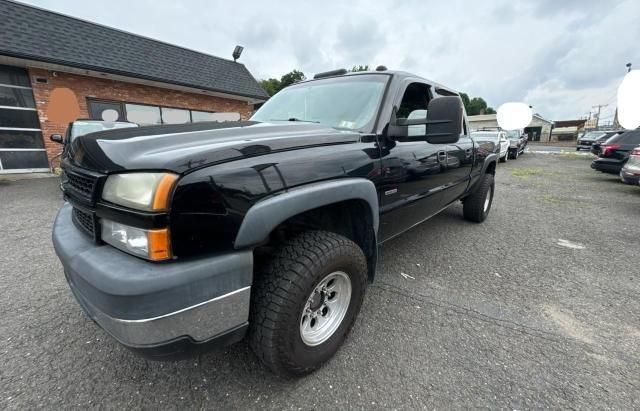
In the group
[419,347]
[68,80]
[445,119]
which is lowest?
[419,347]

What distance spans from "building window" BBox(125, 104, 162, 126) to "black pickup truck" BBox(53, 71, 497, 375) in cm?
1092

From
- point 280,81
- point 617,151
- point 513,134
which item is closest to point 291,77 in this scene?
point 280,81

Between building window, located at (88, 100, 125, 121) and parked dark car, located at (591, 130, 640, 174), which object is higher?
building window, located at (88, 100, 125, 121)

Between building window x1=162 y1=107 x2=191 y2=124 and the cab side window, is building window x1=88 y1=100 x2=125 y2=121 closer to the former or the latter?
building window x1=162 y1=107 x2=191 y2=124

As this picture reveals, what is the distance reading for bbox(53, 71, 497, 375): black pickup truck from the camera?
112cm

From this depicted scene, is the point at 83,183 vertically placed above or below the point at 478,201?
above

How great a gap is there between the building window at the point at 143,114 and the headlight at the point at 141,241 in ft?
36.3

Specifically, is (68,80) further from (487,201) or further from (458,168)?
(487,201)

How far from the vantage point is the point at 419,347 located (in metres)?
1.92

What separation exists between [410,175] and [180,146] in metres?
1.66

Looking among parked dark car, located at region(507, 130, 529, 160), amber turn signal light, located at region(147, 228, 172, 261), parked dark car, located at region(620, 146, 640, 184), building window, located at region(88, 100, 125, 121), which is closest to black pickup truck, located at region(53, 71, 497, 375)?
amber turn signal light, located at region(147, 228, 172, 261)

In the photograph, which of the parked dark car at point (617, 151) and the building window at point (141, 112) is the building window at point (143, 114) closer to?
the building window at point (141, 112)

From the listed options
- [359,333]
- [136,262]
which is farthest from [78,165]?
[359,333]

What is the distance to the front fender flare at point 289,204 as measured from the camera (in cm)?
124
